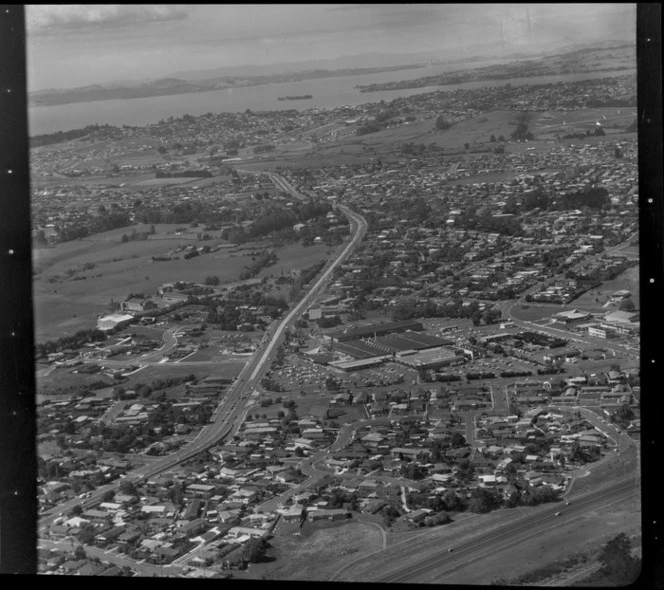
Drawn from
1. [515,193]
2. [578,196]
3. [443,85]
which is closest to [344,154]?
[443,85]

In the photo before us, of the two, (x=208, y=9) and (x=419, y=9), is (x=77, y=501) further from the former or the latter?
(x=419, y=9)

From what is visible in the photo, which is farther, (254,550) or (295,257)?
(295,257)

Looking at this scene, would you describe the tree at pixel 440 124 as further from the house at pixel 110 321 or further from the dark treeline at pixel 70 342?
the dark treeline at pixel 70 342

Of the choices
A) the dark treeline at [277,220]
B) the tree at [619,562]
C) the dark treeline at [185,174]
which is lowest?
the tree at [619,562]

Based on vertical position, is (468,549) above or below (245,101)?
below

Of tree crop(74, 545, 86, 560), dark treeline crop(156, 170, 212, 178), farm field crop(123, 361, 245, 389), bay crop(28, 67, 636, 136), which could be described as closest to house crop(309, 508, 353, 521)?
farm field crop(123, 361, 245, 389)

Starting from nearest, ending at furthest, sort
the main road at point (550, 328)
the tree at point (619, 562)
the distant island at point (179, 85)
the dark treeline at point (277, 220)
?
the tree at point (619, 562), the main road at point (550, 328), the distant island at point (179, 85), the dark treeline at point (277, 220)

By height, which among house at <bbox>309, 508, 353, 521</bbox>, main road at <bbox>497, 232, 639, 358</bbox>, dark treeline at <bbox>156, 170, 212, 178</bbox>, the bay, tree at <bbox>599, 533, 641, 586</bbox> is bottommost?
tree at <bbox>599, 533, 641, 586</bbox>

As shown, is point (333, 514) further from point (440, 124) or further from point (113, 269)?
point (440, 124)

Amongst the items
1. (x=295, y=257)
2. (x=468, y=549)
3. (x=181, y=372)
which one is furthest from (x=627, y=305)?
(x=181, y=372)

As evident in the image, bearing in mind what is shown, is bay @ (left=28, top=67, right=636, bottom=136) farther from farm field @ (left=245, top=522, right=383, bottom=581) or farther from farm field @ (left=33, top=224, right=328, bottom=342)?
farm field @ (left=245, top=522, right=383, bottom=581)

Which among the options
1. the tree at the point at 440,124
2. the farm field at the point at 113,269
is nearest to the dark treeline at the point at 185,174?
the farm field at the point at 113,269
